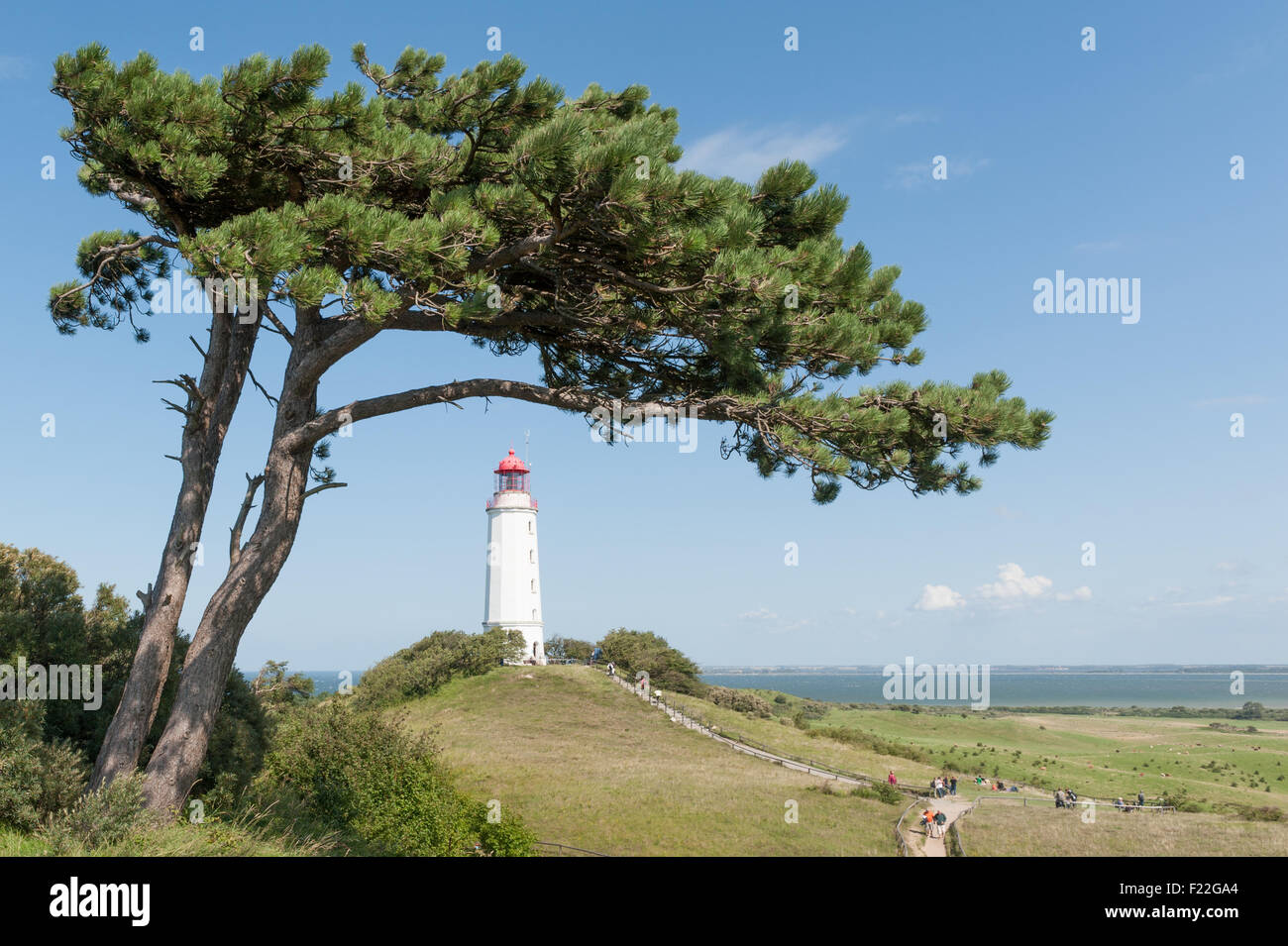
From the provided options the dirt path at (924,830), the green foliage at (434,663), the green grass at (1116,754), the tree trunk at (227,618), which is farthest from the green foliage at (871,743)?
the tree trunk at (227,618)

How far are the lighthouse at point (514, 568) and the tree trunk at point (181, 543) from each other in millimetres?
34961

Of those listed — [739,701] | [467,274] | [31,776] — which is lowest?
[739,701]

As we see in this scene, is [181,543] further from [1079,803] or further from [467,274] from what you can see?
[1079,803]

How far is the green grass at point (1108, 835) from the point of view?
18328 millimetres

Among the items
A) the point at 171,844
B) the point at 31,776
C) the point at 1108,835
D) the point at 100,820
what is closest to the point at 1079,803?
the point at 1108,835

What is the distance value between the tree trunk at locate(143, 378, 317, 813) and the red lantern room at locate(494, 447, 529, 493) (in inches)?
1442

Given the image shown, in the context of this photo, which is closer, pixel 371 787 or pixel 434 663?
pixel 371 787

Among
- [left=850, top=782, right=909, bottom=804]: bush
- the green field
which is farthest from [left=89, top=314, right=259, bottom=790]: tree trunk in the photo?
[left=850, top=782, right=909, bottom=804]: bush

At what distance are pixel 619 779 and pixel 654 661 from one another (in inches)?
958

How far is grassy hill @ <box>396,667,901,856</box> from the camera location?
18.9 metres

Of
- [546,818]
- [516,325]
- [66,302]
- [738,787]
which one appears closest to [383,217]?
[516,325]

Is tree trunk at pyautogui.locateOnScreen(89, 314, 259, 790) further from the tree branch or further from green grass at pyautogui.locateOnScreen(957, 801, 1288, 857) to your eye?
green grass at pyautogui.locateOnScreen(957, 801, 1288, 857)

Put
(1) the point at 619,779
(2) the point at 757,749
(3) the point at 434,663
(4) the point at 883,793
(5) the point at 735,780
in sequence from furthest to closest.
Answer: (3) the point at 434,663 < (2) the point at 757,749 < (5) the point at 735,780 < (4) the point at 883,793 < (1) the point at 619,779

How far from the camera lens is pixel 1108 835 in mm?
20344
